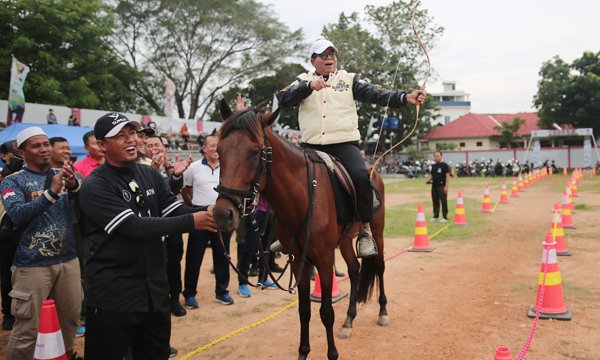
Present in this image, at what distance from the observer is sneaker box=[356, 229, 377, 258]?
4.86 m

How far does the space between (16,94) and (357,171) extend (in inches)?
656

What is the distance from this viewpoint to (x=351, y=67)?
123 ft

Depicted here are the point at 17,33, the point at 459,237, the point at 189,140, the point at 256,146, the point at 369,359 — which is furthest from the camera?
the point at 189,140

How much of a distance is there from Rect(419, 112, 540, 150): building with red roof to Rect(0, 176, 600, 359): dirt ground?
156 ft

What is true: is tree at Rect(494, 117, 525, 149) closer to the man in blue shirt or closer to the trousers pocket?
the man in blue shirt

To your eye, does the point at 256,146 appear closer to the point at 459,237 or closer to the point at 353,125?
the point at 353,125

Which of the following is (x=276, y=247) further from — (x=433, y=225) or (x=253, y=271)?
(x=433, y=225)

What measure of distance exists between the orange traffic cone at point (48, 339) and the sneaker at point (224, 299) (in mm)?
3624

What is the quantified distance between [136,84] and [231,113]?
34.8m

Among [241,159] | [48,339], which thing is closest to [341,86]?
[241,159]

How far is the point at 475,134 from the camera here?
54.0 metres

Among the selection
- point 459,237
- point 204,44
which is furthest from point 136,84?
point 459,237

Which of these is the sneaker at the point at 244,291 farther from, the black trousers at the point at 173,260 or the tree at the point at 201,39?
the tree at the point at 201,39

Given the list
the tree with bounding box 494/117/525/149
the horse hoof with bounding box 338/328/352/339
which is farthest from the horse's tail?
the tree with bounding box 494/117/525/149
